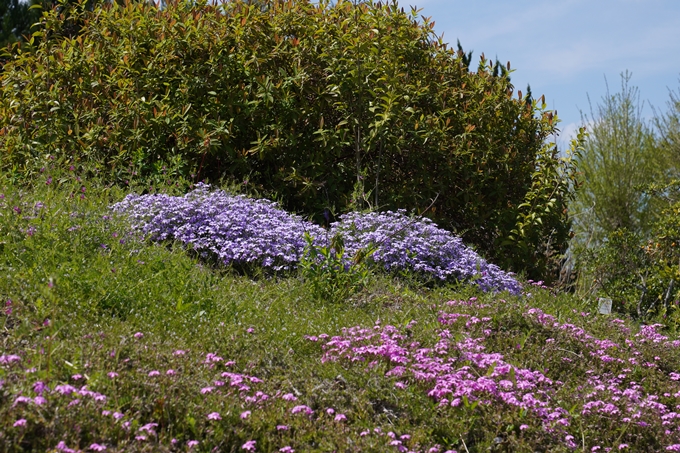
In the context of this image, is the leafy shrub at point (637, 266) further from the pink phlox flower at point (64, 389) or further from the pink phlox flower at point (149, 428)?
the pink phlox flower at point (64, 389)

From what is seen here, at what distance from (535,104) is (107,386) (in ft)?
23.7

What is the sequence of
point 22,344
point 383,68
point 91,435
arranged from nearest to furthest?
point 91,435 < point 22,344 < point 383,68

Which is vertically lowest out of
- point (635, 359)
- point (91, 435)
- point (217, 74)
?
point (91, 435)

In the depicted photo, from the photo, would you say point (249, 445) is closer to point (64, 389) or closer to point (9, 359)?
point (64, 389)

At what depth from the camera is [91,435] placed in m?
2.91

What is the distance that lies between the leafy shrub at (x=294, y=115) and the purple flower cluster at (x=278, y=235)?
87cm

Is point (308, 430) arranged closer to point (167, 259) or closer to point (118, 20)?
point (167, 259)

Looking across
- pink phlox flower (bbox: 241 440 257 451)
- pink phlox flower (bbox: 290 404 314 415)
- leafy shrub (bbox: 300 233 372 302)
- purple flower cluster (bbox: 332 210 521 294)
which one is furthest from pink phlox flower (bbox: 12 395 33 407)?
purple flower cluster (bbox: 332 210 521 294)

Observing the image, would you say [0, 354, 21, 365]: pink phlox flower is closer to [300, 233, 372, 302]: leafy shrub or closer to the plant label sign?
[300, 233, 372, 302]: leafy shrub

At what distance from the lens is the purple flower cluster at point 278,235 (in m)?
6.24

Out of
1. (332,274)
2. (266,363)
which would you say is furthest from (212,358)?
(332,274)

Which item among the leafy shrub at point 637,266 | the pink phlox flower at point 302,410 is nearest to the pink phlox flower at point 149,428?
the pink phlox flower at point 302,410

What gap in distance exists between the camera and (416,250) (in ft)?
22.0

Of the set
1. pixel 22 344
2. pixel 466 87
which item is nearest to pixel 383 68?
pixel 466 87
